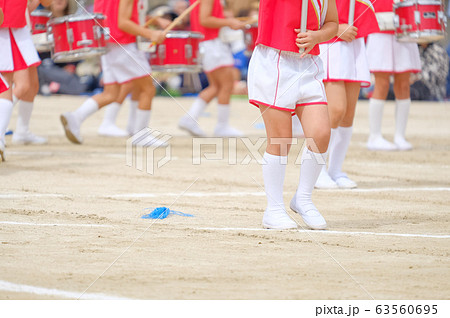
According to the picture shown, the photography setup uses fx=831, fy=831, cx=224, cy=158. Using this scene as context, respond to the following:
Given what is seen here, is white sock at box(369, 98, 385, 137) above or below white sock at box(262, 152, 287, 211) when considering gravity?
below

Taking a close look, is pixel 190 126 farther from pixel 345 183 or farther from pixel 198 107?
pixel 345 183

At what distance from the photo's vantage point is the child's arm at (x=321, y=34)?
4.88 meters

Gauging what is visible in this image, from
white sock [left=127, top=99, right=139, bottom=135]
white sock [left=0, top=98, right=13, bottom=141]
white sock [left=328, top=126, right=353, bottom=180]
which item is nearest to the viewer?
white sock [left=328, top=126, right=353, bottom=180]

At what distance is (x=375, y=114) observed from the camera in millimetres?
9000

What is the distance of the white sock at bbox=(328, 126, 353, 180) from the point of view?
674 cm

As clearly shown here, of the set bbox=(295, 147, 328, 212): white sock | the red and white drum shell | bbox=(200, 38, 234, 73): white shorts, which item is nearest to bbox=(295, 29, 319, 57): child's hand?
bbox=(295, 147, 328, 212): white sock

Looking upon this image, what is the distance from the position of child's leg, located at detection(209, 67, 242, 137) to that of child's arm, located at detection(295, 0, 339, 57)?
522 centimetres

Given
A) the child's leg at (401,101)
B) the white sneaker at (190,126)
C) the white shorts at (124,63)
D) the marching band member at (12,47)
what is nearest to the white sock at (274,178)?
the marching band member at (12,47)

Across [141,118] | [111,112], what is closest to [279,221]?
[141,118]

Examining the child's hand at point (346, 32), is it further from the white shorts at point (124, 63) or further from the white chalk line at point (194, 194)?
the white shorts at point (124, 63)

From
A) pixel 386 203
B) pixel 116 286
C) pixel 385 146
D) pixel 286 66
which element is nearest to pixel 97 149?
pixel 385 146

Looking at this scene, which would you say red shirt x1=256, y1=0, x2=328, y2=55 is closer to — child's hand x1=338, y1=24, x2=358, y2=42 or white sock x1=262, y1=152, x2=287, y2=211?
white sock x1=262, y1=152, x2=287, y2=211

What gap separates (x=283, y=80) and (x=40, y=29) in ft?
15.3

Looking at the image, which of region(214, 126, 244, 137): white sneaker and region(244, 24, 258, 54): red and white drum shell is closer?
region(244, 24, 258, 54): red and white drum shell
